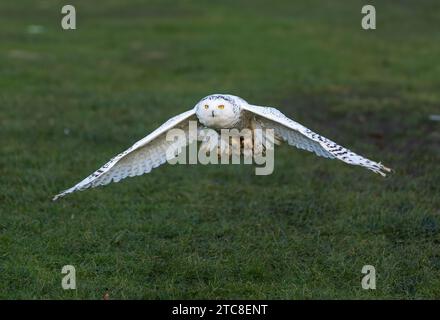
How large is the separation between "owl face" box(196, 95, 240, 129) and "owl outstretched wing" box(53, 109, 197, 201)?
15cm

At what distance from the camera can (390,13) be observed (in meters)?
22.0

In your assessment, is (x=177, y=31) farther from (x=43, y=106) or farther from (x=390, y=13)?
(x=43, y=106)

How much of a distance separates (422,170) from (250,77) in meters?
6.50

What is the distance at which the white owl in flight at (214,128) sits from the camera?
20.7ft

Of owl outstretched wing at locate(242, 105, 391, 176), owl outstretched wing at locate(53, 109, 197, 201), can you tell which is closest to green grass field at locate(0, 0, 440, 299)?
owl outstretched wing at locate(53, 109, 197, 201)

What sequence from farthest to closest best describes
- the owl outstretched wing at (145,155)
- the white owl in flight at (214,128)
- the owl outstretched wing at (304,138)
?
the owl outstretched wing at (145,155)
the white owl in flight at (214,128)
the owl outstretched wing at (304,138)

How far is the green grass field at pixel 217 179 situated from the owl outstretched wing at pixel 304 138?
0.89 metres

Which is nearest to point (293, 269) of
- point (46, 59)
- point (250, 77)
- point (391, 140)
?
point (391, 140)

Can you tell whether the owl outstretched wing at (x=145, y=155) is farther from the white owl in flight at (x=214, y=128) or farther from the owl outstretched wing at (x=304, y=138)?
the owl outstretched wing at (x=304, y=138)

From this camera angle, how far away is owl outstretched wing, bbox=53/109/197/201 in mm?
6527

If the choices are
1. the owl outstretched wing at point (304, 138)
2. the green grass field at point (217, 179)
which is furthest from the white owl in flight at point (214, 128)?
the green grass field at point (217, 179)

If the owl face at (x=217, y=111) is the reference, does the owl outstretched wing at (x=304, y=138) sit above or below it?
below

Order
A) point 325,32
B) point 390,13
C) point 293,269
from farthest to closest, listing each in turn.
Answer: point 390,13 → point 325,32 → point 293,269
